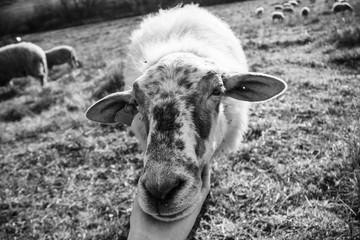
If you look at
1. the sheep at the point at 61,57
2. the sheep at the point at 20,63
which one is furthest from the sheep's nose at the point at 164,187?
the sheep at the point at 61,57

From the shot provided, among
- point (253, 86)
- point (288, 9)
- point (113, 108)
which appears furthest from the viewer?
point (288, 9)

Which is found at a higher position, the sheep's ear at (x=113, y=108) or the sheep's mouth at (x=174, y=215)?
the sheep's ear at (x=113, y=108)

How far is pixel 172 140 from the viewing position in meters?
1.73

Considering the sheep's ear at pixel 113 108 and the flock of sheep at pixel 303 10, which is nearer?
the sheep's ear at pixel 113 108

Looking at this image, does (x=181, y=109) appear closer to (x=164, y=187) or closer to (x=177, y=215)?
(x=164, y=187)

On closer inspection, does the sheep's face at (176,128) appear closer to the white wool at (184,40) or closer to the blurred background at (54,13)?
the white wool at (184,40)

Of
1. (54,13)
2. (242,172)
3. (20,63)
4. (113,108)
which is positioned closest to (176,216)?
(113,108)

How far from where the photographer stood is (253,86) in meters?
2.23

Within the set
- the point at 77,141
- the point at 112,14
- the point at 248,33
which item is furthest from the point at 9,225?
the point at 112,14

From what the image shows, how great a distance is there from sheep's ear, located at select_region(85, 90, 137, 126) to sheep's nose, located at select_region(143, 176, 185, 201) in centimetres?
98

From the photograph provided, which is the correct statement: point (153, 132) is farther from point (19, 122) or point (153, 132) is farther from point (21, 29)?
point (21, 29)

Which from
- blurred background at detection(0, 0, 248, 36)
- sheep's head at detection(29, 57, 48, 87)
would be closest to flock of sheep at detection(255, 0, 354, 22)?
sheep's head at detection(29, 57, 48, 87)

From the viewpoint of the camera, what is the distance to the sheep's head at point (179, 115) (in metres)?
1.58

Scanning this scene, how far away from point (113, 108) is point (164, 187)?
4.30 ft
